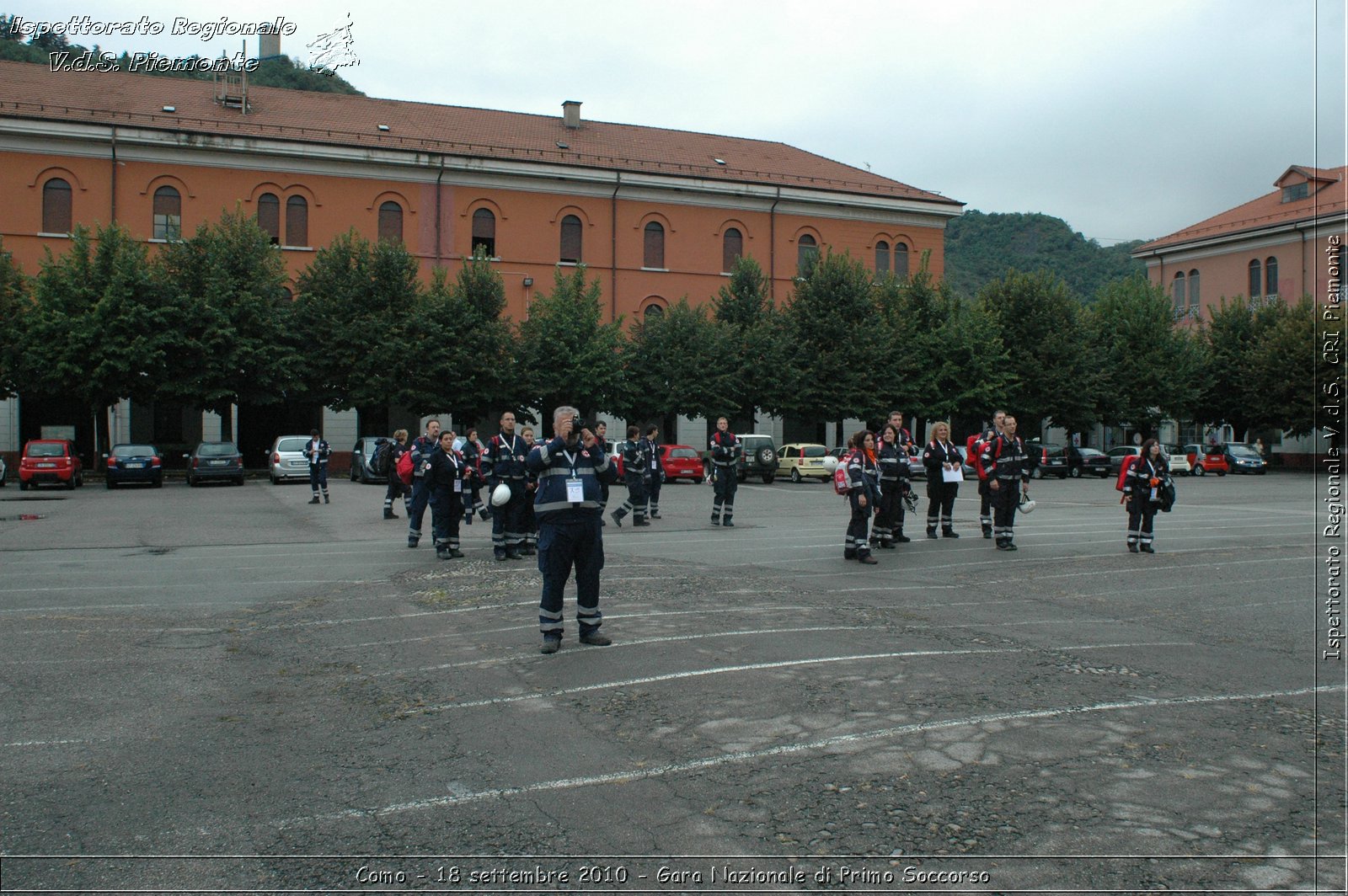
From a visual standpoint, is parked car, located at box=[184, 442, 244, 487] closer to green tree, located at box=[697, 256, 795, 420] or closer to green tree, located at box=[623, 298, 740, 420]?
green tree, located at box=[623, 298, 740, 420]

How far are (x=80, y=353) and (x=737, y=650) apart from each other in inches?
1373

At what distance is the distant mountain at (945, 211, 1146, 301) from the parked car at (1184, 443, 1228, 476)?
42.5 metres

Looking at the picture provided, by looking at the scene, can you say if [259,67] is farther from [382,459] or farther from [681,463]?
[382,459]

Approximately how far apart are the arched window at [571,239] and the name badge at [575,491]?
138ft

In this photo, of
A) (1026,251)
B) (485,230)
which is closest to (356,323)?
(485,230)

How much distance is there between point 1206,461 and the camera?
159ft

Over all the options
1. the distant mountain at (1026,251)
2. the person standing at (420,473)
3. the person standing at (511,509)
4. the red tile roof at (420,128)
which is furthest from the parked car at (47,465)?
the distant mountain at (1026,251)

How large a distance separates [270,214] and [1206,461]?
42504 millimetres

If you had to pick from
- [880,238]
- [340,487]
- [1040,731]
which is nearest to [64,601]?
[1040,731]

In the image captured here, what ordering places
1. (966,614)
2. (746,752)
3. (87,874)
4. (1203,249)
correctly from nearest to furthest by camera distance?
(87,874) < (746,752) < (966,614) < (1203,249)

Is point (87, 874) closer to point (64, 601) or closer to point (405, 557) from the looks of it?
point (64, 601)

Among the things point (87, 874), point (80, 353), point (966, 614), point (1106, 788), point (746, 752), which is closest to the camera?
point (87, 874)

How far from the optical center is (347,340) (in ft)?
129

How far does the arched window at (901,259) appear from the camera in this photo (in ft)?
181
